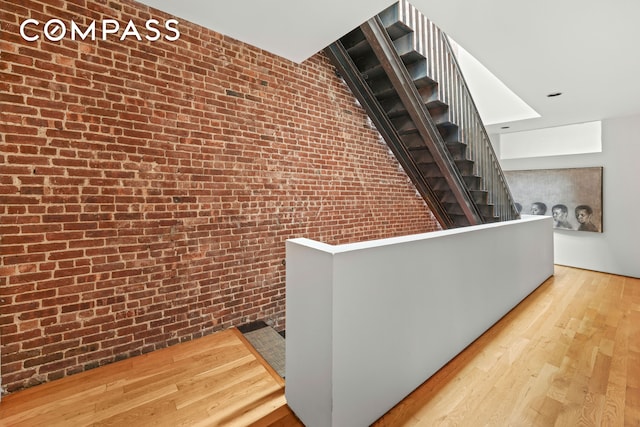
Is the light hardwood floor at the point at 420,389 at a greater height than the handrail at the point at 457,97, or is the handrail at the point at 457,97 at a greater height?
the handrail at the point at 457,97

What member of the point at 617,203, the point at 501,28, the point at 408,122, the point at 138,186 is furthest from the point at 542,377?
the point at 617,203

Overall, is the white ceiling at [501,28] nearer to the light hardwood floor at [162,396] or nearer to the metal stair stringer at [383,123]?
the metal stair stringer at [383,123]

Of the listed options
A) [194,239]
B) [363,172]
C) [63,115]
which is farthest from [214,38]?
[363,172]

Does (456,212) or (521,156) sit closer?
(456,212)

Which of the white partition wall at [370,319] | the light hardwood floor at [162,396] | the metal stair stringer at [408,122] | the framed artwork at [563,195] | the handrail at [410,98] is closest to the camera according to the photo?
the white partition wall at [370,319]

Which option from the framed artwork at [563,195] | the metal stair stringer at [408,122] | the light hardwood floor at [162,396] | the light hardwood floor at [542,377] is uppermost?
the metal stair stringer at [408,122]

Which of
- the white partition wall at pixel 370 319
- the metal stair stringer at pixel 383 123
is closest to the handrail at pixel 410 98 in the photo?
the metal stair stringer at pixel 383 123

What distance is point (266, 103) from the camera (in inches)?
113

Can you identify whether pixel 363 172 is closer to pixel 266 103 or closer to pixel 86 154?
pixel 266 103

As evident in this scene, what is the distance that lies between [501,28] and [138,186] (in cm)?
303

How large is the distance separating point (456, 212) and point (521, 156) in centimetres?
208

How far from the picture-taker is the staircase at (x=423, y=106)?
289 centimetres

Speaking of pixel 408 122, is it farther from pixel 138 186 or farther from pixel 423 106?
pixel 138 186

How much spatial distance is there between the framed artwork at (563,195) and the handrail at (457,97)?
1.32 meters
